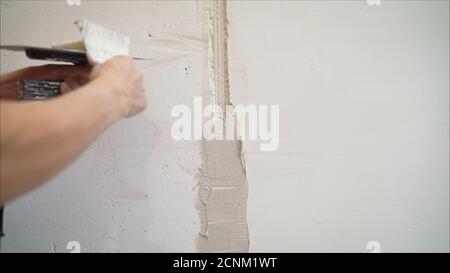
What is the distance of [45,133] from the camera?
386 mm

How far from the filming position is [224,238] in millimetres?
846

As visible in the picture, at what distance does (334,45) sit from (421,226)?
0.65 metres

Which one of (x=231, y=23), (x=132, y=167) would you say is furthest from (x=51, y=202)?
(x=231, y=23)

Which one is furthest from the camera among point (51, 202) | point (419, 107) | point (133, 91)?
point (419, 107)

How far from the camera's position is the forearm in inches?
A: 15.1

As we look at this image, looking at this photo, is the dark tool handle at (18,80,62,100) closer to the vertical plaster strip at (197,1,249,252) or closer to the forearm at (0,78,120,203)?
the forearm at (0,78,120,203)

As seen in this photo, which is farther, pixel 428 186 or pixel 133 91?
pixel 428 186

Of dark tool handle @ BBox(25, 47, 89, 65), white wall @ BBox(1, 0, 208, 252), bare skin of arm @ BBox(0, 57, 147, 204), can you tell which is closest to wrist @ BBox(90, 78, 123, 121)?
bare skin of arm @ BBox(0, 57, 147, 204)

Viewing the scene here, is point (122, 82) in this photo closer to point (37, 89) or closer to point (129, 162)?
point (37, 89)

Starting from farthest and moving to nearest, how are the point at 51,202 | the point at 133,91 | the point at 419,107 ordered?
1. the point at 419,107
2. the point at 51,202
3. the point at 133,91

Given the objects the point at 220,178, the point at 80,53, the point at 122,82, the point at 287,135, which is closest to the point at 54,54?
the point at 80,53

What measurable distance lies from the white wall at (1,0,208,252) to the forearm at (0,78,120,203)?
41 centimetres

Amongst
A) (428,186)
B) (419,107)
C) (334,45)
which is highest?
(334,45)

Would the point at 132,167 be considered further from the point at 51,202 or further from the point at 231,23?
the point at 231,23
